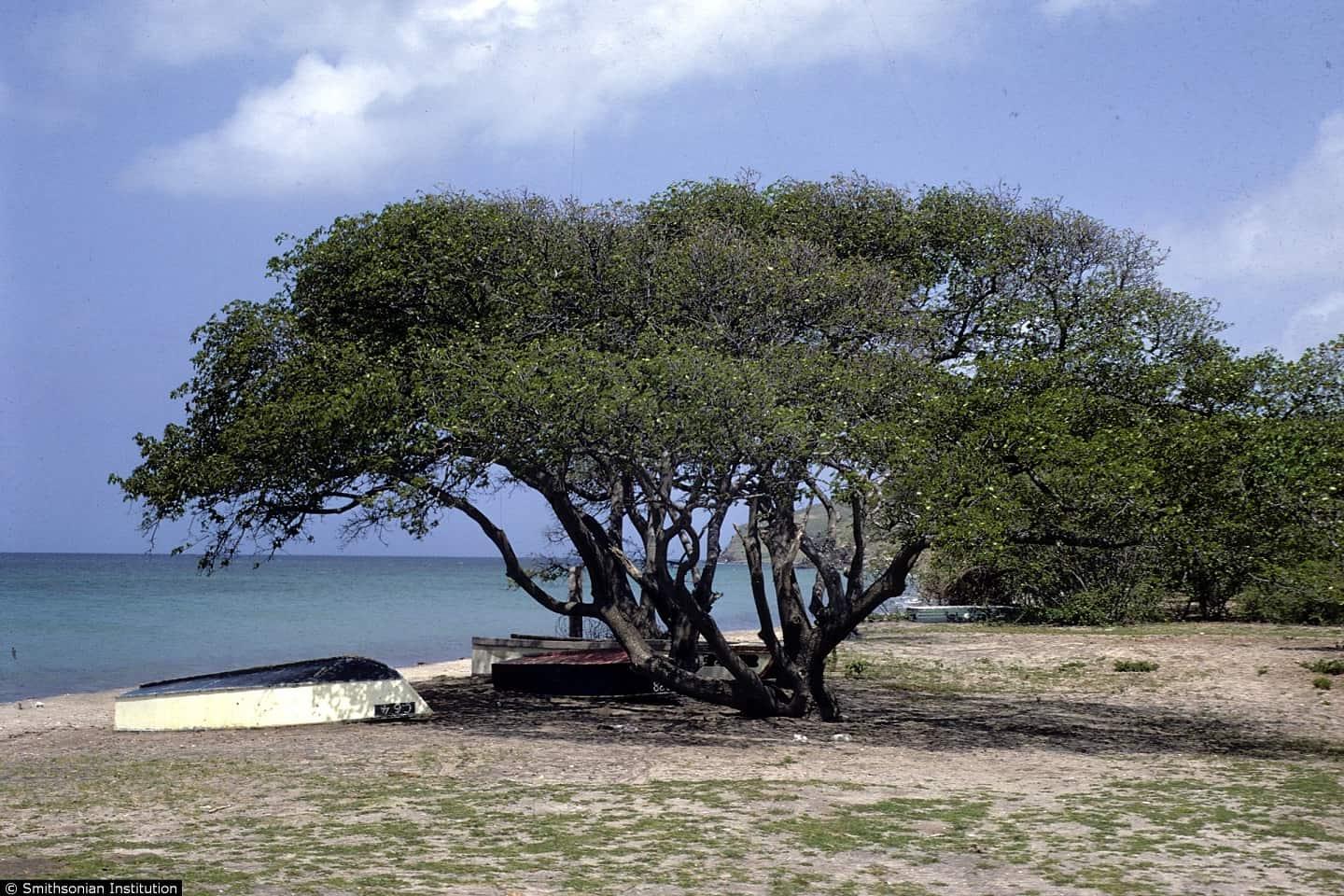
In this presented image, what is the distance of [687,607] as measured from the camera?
62.9ft

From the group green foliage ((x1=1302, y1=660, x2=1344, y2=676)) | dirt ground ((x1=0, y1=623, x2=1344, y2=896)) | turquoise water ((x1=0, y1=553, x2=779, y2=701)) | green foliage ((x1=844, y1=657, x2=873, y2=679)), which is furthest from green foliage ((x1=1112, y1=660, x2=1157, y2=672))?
turquoise water ((x1=0, y1=553, x2=779, y2=701))

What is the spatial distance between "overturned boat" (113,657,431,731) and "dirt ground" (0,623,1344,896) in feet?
1.60

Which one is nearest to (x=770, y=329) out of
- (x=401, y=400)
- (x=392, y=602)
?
(x=401, y=400)

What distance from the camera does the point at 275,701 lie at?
20.2 metres

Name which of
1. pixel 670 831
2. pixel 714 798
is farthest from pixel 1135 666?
pixel 670 831

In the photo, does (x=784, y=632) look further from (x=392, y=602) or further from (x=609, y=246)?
(x=392, y=602)

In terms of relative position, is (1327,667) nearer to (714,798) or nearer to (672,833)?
(714,798)

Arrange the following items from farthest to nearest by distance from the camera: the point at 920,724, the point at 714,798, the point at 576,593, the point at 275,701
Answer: the point at 576,593
the point at 920,724
the point at 275,701
the point at 714,798

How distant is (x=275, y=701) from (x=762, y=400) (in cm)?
973

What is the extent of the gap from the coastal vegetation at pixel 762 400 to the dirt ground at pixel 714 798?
2.58 metres

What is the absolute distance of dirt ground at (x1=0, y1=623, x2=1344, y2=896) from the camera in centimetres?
970

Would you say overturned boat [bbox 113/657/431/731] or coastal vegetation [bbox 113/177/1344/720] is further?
overturned boat [bbox 113/657/431/731]

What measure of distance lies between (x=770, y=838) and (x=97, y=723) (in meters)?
15.8

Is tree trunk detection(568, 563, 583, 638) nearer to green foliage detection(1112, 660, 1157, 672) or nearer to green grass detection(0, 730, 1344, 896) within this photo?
green foliage detection(1112, 660, 1157, 672)
